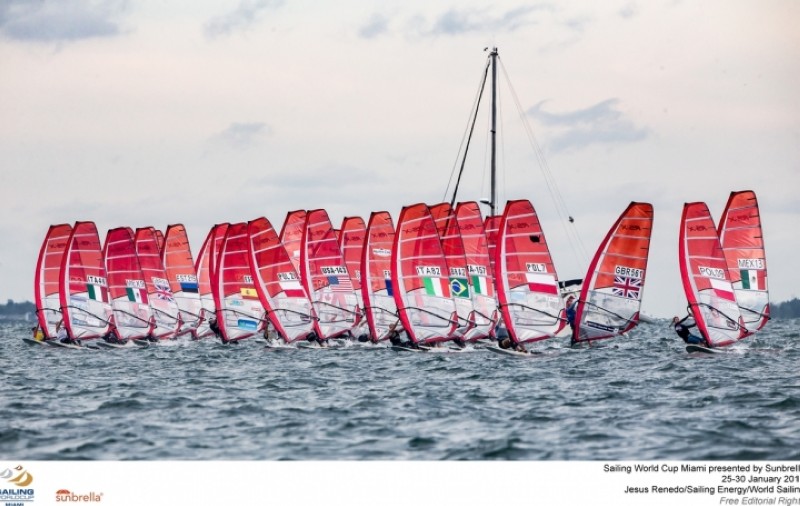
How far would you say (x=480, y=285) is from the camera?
35.3 metres

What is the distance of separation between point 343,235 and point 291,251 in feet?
8.91

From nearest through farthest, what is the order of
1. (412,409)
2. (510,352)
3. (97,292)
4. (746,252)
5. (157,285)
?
(412,409), (510,352), (746,252), (97,292), (157,285)

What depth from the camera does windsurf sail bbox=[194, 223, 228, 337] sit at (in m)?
46.6

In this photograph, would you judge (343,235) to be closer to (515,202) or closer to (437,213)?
(437,213)

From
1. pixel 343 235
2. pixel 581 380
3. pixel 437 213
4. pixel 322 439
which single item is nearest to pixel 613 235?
pixel 437 213

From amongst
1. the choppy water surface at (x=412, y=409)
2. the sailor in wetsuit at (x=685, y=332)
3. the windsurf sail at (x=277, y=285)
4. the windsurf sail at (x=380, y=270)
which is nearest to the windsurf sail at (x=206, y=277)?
the windsurf sail at (x=277, y=285)

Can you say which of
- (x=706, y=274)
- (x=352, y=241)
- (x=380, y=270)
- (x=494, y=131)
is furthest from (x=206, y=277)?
(x=706, y=274)

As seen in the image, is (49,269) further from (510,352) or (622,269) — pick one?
(622,269)

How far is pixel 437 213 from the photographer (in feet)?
116

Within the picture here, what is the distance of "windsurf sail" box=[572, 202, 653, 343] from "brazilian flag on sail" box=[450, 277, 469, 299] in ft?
10.8

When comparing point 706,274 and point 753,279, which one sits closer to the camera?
point 706,274

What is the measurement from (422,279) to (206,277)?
17.6 m

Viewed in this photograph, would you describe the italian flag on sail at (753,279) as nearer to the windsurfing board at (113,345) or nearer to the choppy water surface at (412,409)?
the choppy water surface at (412,409)
